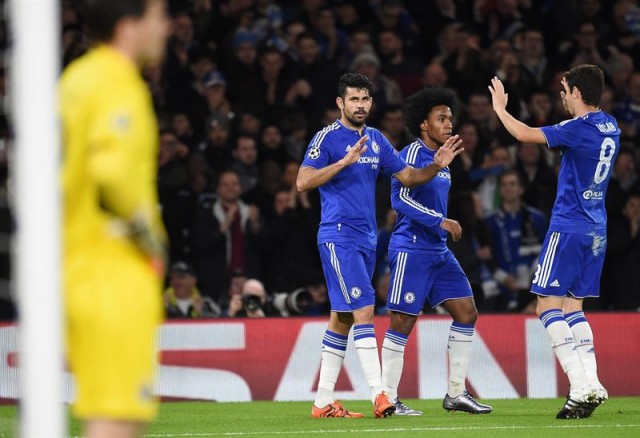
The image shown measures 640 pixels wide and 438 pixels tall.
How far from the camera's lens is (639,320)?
1207 cm

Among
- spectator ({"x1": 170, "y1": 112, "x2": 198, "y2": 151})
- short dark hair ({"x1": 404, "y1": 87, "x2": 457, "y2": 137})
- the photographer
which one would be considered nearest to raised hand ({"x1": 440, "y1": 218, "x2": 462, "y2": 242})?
short dark hair ({"x1": 404, "y1": 87, "x2": 457, "y2": 137})

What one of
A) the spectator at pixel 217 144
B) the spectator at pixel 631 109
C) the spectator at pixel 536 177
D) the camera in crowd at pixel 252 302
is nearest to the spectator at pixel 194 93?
the spectator at pixel 217 144

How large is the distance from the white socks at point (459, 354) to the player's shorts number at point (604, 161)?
1637 millimetres

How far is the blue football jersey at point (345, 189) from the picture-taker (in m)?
9.34

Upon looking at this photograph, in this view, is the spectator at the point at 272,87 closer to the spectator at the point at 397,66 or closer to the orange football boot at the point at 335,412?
the spectator at the point at 397,66

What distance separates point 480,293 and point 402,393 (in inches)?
72.5

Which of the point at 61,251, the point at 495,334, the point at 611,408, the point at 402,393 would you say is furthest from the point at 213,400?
the point at 61,251

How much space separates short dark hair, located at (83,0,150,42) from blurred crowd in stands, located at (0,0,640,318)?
7.07 m

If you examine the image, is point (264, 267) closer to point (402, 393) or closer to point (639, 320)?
point (402, 393)

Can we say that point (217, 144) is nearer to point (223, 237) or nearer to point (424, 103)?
point (223, 237)

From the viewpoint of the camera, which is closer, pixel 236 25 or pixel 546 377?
pixel 546 377

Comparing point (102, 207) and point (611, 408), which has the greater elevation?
point (102, 207)

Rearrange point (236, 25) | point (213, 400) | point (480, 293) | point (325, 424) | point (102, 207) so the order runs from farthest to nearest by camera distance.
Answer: point (236, 25)
point (480, 293)
point (213, 400)
point (325, 424)
point (102, 207)

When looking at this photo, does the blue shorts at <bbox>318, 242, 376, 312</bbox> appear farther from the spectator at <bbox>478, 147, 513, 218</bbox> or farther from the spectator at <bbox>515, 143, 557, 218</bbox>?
the spectator at <bbox>515, 143, 557, 218</bbox>
